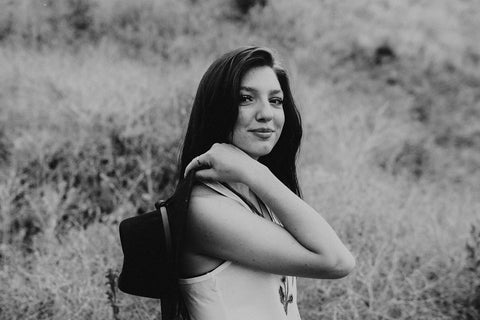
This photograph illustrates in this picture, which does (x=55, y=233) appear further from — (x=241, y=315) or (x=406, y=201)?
(x=406, y=201)

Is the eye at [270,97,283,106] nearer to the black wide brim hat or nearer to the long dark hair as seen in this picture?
the long dark hair

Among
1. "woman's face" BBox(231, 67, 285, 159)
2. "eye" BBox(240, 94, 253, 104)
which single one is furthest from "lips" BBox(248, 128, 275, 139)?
"eye" BBox(240, 94, 253, 104)

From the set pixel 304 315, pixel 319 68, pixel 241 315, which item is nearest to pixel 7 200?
pixel 304 315

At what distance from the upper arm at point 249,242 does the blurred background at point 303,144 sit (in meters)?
0.78

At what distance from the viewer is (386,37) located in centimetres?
805

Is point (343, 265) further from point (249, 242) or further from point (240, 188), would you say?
point (240, 188)

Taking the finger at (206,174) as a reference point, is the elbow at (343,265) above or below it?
below

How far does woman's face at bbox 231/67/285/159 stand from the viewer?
1.71m

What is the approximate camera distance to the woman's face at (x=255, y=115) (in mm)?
1709

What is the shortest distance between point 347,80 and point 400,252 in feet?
13.6

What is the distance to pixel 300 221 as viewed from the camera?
1536mm

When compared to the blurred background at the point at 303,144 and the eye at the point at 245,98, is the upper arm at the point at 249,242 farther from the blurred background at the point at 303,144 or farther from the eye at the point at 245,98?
the blurred background at the point at 303,144

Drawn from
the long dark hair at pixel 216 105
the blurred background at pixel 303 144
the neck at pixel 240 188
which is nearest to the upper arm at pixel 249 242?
the long dark hair at pixel 216 105

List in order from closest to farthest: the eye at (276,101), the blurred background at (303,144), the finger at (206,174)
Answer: the finger at (206,174)
the eye at (276,101)
the blurred background at (303,144)
